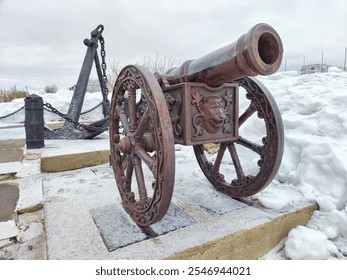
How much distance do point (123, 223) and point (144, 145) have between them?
0.49 meters

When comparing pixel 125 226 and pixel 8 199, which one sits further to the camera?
pixel 8 199

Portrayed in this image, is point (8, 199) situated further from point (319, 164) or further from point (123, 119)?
point (319, 164)

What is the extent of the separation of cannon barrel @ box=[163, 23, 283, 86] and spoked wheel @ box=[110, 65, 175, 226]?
0.34 m

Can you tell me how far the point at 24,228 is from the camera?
1.70 metres

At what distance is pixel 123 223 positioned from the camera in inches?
62.1

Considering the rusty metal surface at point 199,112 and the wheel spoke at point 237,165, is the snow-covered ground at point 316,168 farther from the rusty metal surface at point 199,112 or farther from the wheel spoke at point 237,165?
the rusty metal surface at point 199,112

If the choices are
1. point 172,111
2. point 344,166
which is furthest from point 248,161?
point 172,111

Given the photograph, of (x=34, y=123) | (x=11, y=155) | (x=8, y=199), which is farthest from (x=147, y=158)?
(x=34, y=123)

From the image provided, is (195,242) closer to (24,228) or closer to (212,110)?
(212,110)

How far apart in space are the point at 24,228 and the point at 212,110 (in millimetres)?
1438

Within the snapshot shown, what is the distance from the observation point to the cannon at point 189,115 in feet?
3.91

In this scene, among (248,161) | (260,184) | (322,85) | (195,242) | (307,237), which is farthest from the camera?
(322,85)

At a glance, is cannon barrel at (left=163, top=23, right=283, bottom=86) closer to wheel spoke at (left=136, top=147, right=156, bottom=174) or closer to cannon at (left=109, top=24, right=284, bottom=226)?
cannon at (left=109, top=24, right=284, bottom=226)

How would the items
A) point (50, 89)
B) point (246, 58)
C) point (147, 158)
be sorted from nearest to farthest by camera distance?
point (246, 58)
point (147, 158)
point (50, 89)
